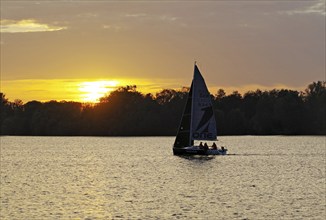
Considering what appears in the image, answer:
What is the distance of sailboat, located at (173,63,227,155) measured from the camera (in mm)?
92188

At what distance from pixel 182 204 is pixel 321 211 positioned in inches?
358

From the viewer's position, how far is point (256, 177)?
68.7 m

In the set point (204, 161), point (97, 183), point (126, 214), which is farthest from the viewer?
point (204, 161)

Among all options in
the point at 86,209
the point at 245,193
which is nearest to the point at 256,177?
the point at 245,193

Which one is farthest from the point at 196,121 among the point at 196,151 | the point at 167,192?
the point at 167,192

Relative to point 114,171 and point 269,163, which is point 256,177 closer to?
point 114,171

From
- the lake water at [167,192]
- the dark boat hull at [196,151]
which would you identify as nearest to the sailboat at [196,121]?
the dark boat hull at [196,151]

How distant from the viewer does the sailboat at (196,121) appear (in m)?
92.2

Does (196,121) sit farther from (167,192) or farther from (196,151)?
(167,192)

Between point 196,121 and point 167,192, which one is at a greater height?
point 196,121

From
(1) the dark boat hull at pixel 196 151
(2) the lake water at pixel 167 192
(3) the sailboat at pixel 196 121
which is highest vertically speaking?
(3) the sailboat at pixel 196 121

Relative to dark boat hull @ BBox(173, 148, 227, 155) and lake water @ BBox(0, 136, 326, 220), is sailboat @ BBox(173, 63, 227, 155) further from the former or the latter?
lake water @ BBox(0, 136, 326, 220)

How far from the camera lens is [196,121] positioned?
304 ft

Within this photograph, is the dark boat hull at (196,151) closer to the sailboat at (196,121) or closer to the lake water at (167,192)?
the sailboat at (196,121)
